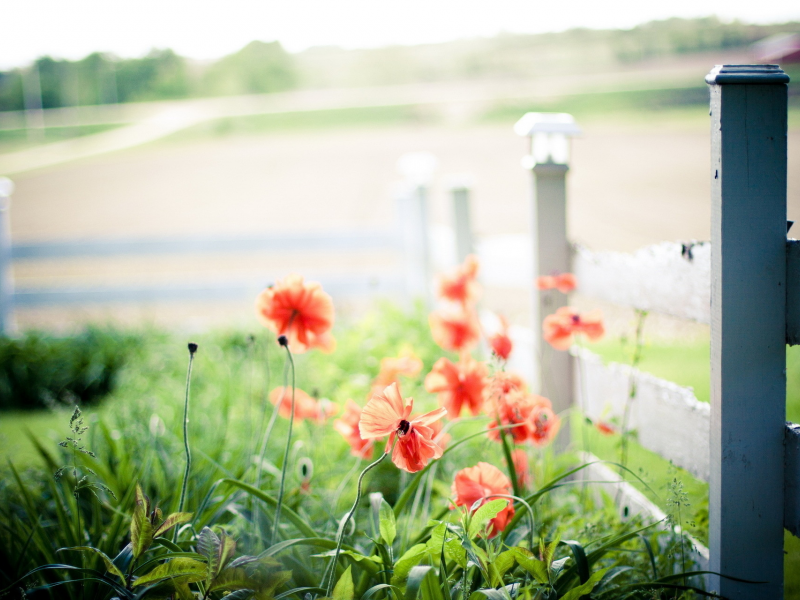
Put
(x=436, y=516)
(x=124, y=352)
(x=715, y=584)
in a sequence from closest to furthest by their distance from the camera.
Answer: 1. (x=715, y=584)
2. (x=436, y=516)
3. (x=124, y=352)

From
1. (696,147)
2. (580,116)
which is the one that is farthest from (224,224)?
(580,116)

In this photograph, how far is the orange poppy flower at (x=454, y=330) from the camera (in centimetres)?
167

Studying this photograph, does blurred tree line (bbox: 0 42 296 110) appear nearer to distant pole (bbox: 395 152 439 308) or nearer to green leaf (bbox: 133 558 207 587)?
distant pole (bbox: 395 152 439 308)

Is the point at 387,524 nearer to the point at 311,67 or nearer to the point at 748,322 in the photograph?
the point at 748,322

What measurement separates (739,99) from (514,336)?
141 centimetres

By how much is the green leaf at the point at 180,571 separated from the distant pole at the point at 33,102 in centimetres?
5697

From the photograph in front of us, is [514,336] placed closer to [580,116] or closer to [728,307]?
[728,307]

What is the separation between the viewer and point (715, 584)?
1024 mm

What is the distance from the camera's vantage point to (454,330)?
167 cm

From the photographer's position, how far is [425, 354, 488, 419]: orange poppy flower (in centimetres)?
130

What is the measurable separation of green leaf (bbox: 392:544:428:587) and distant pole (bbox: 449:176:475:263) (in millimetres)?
1990

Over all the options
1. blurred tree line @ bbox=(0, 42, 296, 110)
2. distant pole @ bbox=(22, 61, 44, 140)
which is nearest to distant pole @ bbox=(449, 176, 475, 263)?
blurred tree line @ bbox=(0, 42, 296, 110)

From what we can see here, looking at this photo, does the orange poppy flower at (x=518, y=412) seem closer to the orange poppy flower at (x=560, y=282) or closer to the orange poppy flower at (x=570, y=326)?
the orange poppy flower at (x=570, y=326)

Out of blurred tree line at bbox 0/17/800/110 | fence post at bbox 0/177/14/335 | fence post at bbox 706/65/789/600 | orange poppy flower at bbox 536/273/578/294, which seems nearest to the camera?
fence post at bbox 706/65/789/600
